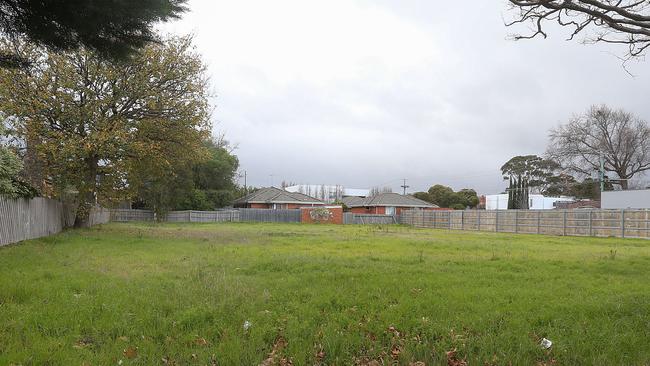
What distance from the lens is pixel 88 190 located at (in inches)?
886

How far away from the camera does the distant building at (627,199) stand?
138ft

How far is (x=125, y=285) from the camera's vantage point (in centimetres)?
838

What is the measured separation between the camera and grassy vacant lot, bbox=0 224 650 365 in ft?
16.7

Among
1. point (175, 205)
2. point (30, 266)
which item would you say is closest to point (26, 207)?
point (30, 266)

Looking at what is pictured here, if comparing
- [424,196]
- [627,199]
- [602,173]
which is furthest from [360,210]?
[627,199]

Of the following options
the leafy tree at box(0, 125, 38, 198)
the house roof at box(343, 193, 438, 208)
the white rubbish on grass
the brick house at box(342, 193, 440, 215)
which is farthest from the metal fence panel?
the white rubbish on grass

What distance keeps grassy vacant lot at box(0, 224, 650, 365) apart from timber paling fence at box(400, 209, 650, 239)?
839 inches

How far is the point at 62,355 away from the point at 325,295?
372cm

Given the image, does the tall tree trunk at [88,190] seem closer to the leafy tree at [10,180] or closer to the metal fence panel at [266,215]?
the leafy tree at [10,180]

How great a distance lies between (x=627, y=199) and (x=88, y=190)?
4352 cm

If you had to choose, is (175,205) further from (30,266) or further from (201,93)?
(30,266)

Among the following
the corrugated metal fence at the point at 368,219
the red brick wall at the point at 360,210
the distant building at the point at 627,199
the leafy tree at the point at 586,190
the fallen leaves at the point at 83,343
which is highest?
the leafy tree at the point at 586,190

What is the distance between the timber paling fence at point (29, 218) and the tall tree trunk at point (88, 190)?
32.8 inches

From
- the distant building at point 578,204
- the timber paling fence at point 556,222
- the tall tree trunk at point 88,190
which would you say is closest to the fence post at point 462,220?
the timber paling fence at point 556,222
